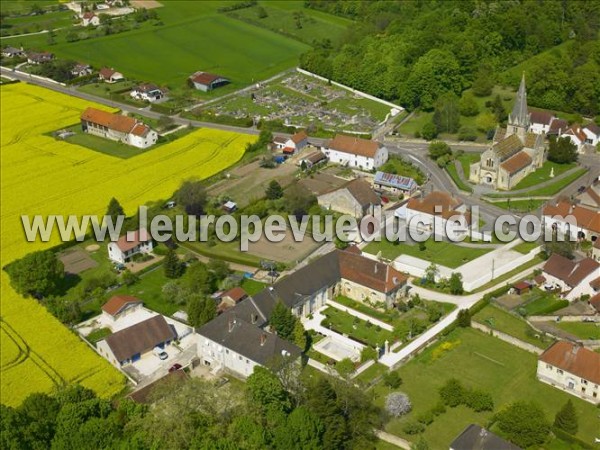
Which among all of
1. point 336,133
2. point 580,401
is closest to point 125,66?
point 336,133

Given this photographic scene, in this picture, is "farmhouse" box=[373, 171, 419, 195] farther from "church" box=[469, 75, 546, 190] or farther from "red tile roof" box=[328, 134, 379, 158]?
"church" box=[469, 75, 546, 190]

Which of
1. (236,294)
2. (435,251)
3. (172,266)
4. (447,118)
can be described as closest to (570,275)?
(435,251)

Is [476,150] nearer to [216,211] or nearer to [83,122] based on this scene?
[216,211]

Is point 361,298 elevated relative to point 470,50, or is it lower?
lower

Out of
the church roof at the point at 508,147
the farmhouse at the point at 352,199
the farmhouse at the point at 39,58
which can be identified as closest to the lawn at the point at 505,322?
the farmhouse at the point at 352,199

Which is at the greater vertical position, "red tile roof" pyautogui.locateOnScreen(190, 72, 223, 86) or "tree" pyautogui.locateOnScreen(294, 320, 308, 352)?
"red tile roof" pyautogui.locateOnScreen(190, 72, 223, 86)

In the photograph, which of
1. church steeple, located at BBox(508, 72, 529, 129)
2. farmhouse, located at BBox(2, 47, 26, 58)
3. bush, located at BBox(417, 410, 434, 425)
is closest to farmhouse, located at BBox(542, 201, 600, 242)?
church steeple, located at BBox(508, 72, 529, 129)

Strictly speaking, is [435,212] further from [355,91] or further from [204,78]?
[204,78]
